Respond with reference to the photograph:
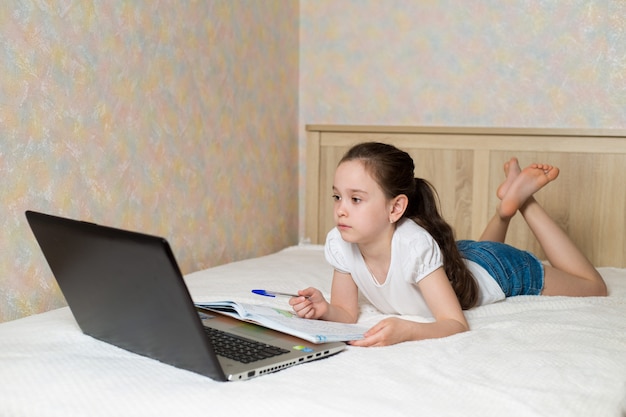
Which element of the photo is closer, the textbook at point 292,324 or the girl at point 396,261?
the textbook at point 292,324

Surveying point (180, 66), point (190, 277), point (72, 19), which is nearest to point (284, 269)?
point (190, 277)

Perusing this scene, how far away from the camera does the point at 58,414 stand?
107 cm

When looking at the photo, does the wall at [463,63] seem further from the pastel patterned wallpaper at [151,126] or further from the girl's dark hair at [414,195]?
the girl's dark hair at [414,195]

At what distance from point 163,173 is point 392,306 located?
764 millimetres

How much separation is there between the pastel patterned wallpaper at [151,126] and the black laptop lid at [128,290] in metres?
0.40

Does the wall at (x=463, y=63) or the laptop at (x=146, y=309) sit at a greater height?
the wall at (x=463, y=63)

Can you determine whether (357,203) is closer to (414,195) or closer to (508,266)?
(414,195)

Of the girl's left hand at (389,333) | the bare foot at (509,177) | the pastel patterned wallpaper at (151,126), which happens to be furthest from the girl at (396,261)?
the pastel patterned wallpaper at (151,126)

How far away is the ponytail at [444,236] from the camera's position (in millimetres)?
1593

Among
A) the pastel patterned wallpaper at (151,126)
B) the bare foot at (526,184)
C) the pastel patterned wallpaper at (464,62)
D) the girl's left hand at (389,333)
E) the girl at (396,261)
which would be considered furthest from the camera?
the pastel patterned wallpaper at (464,62)

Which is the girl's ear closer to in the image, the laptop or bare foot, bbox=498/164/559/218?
the laptop

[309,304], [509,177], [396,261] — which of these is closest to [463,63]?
[509,177]

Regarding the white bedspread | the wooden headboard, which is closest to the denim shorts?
the white bedspread

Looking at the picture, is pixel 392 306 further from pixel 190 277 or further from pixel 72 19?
pixel 72 19
